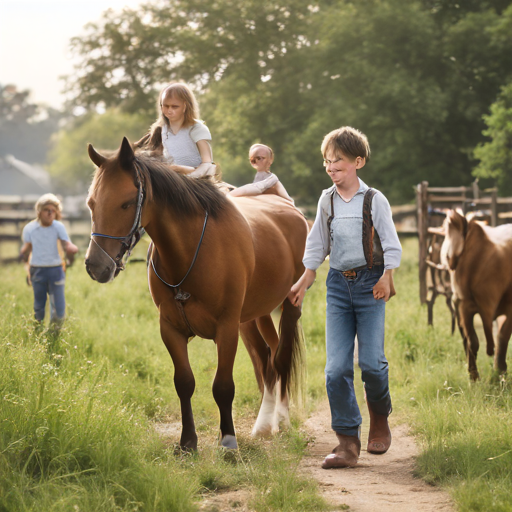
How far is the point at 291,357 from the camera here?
19.0ft

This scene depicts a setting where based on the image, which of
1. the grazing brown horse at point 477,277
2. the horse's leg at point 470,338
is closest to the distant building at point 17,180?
the grazing brown horse at point 477,277

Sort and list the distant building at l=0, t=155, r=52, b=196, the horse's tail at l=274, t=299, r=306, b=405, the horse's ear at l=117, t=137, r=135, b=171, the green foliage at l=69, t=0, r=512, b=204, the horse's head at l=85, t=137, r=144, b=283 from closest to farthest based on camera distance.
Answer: the horse's head at l=85, t=137, r=144, b=283
the horse's ear at l=117, t=137, r=135, b=171
the horse's tail at l=274, t=299, r=306, b=405
the green foliage at l=69, t=0, r=512, b=204
the distant building at l=0, t=155, r=52, b=196

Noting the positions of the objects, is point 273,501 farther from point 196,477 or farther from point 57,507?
point 57,507

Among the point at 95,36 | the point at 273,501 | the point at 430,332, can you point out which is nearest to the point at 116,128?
the point at 95,36

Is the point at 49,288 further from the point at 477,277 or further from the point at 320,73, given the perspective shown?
the point at 320,73

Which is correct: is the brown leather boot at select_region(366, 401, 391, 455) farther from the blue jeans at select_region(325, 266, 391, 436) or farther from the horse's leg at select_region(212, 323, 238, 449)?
the horse's leg at select_region(212, 323, 238, 449)

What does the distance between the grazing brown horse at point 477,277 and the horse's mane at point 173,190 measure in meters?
3.09

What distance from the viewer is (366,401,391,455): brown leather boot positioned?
4566 millimetres

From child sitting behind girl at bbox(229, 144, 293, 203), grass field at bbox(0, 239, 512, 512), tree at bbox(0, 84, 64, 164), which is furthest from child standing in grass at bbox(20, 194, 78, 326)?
tree at bbox(0, 84, 64, 164)

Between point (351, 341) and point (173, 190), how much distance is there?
5.08ft

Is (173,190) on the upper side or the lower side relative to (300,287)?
upper

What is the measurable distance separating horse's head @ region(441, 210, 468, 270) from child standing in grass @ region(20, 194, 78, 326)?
427 centimetres

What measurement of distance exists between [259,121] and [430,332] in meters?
18.9

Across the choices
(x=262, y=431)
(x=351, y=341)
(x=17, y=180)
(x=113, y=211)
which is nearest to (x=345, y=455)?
(x=351, y=341)
